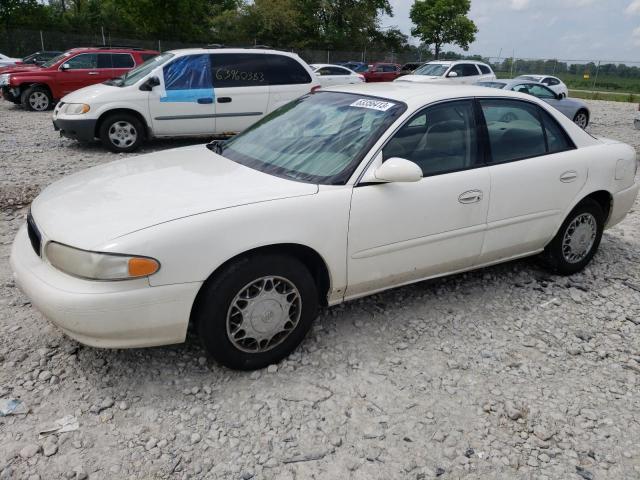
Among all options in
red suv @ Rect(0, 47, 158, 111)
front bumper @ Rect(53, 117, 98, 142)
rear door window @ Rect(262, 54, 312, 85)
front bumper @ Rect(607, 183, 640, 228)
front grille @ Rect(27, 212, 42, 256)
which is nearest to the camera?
front grille @ Rect(27, 212, 42, 256)

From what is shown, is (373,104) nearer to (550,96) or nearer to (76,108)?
(76,108)

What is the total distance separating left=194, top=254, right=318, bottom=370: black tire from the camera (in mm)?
2770

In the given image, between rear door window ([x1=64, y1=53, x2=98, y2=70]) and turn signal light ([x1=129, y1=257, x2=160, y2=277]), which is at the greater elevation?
rear door window ([x1=64, y1=53, x2=98, y2=70])

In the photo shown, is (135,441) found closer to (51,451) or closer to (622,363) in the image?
(51,451)

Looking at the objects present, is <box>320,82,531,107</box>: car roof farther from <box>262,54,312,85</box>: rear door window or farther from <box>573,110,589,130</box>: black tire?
<box>573,110,589,130</box>: black tire

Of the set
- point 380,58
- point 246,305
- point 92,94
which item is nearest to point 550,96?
point 92,94

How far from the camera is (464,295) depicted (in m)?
4.10

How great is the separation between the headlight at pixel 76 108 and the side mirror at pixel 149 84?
92 cm

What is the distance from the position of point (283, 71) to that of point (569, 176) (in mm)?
6557

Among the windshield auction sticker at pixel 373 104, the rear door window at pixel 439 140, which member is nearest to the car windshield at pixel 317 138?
the windshield auction sticker at pixel 373 104

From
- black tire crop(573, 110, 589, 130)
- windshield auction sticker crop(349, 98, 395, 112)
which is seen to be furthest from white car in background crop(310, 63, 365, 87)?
windshield auction sticker crop(349, 98, 395, 112)

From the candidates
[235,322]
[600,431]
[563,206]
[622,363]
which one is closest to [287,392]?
[235,322]

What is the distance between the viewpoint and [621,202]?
14.9ft

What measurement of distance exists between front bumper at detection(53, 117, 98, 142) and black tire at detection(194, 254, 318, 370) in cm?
687
